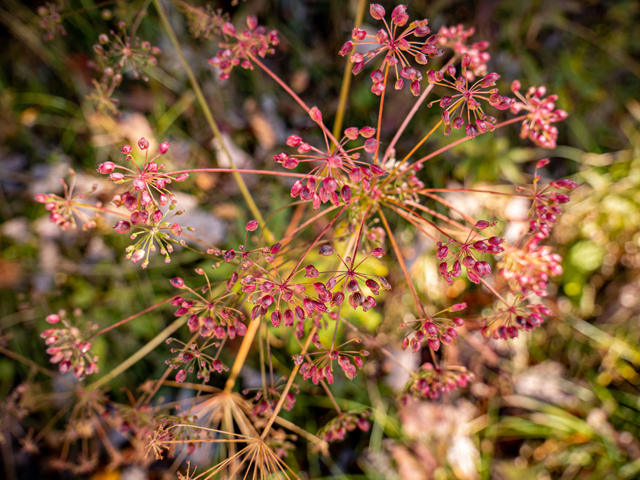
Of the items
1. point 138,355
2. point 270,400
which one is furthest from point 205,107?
point 270,400

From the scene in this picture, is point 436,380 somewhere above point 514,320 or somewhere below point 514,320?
below

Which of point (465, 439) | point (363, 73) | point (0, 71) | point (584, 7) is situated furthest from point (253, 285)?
point (584, 7)

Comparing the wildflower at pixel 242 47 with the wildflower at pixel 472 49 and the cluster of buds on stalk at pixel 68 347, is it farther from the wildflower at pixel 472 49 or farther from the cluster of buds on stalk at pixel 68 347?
the cluster of buds on stalk at pixel 68 347

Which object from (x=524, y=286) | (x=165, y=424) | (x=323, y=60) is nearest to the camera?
(x=165, y=424)

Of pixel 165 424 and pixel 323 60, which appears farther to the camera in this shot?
pixel 323 60

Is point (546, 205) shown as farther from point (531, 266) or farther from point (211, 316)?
point (211, 316)

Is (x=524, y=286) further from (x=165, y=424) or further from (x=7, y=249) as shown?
(x=7, y=249)
